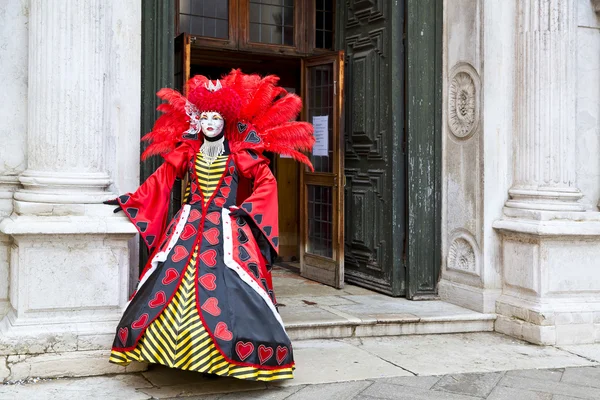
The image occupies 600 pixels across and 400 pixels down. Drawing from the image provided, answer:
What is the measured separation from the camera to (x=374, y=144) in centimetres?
754

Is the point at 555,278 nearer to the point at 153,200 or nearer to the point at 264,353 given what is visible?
the point at 264,353

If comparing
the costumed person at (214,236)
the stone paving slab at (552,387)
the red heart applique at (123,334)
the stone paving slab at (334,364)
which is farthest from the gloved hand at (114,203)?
the stone paving slab at (552,387)

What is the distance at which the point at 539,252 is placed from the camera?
Result: 20.5 feet

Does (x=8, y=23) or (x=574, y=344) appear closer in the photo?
(x=8, y=23)

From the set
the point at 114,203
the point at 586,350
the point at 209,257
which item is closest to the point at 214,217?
the point at 209,257

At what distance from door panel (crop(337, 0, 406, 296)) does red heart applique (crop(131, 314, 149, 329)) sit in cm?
322

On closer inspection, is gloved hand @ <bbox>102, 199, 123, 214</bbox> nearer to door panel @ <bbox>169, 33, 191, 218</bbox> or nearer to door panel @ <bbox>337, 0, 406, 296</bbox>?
door panel @ <bbox>169, 33, 191, 218</bbox>

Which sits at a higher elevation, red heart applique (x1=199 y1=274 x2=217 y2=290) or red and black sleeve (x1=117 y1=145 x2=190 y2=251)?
red and black sleeve (x1=117 y1=145 x2=190 y2=251)

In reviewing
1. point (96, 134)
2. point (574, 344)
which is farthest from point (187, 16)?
point (574, 344)

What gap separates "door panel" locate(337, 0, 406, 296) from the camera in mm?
7238

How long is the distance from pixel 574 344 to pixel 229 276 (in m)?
3.16

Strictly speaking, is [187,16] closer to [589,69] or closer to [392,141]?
[392,141]

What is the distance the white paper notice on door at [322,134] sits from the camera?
8.01 m

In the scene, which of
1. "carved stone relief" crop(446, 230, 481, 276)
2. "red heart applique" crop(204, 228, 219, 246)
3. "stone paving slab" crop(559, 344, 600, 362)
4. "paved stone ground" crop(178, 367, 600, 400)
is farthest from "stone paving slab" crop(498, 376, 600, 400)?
"red heart applique" crop(204, 228, 219, 246)
